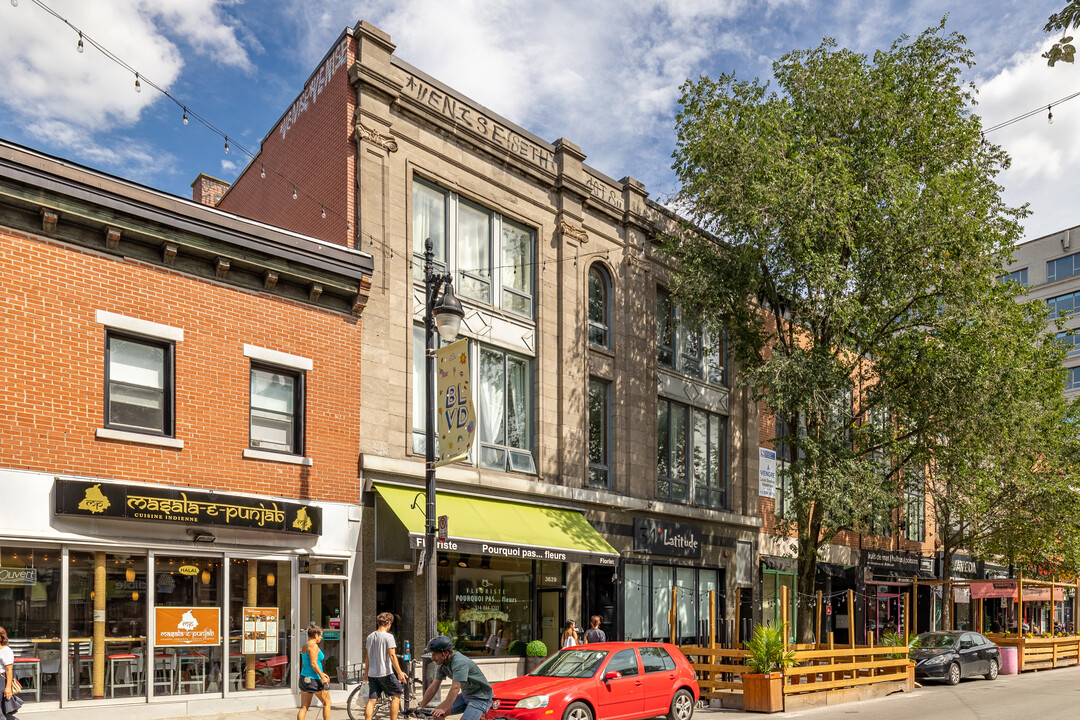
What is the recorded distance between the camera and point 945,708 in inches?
717

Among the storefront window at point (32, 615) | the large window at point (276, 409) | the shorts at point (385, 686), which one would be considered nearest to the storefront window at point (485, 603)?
the large window at point (276, 409)

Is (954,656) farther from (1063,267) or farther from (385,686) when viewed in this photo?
(1063,267)

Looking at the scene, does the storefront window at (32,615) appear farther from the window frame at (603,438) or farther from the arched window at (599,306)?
the arched window at (599,306)

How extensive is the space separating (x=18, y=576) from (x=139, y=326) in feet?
13.6

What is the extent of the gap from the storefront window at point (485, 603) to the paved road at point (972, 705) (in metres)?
5.27

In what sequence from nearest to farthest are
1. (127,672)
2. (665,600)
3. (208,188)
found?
(127,672) < (665,600) < (208,188)

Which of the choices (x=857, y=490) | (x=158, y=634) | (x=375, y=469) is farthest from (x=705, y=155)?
(x=158, y=634)

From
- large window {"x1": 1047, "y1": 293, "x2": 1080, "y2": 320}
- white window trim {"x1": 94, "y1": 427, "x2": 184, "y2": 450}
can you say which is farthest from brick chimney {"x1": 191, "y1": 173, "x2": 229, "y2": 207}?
large window {"x1": 1047, "y1": 293, "x2": 1080, "y2": 320}

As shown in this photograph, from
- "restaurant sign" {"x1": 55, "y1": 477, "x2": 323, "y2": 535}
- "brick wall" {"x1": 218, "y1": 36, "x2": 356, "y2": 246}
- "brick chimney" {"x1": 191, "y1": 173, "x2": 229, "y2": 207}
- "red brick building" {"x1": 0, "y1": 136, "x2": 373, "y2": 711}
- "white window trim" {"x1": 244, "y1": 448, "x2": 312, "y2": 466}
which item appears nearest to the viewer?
"red brick building" {"x1": 0, "y1": 136, "x2": 373, "y2": 711}

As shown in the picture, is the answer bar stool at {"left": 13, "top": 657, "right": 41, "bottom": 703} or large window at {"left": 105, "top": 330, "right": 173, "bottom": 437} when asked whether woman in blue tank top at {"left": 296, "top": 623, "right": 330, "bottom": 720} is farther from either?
large window at {"left": 105, "top": 330, "right": 173, "bottom": 437}

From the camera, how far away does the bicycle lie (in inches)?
595

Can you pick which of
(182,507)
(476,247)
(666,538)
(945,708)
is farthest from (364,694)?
(945,708)

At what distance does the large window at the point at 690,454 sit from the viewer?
26.1 meters

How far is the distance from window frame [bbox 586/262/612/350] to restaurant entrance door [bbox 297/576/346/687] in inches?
387
